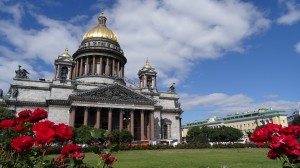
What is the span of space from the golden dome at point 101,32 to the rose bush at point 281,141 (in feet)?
212

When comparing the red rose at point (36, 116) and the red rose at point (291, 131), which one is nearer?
the red rose at point (291, 131)

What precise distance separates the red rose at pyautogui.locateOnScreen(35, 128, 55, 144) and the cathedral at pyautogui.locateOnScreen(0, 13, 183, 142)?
1735 inches

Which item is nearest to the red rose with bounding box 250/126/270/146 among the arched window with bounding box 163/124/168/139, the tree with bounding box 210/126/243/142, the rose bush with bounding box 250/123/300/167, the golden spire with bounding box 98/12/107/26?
the rose bush with bounding box 250/123/300/167

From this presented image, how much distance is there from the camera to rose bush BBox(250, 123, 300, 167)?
3588mm

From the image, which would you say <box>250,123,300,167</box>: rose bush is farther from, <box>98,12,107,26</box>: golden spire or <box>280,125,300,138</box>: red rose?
<box>98,12,107,26</box>: golden spire

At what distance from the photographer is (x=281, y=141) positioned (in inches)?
141

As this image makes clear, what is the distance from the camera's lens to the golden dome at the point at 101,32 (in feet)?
218

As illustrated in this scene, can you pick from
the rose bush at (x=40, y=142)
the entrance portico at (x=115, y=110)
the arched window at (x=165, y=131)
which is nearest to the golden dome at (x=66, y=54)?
the entrance portico at (x=115, y=110)

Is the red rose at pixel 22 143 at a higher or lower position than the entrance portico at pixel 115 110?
lower

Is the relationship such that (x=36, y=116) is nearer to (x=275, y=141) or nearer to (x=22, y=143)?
(x=22, y=143)

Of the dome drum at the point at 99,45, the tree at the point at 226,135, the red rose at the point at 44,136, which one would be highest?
the dome drum at the point at 99,45

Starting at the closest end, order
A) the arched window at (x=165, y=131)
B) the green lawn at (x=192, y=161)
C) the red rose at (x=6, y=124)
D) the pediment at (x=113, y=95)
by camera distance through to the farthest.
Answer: the red rose at (x=6, y=124), the green lawn at (x=192, y=161), the pediment at (x=113, y=95), the arched window at (x=165, y=131)

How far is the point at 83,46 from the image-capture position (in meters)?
65.1

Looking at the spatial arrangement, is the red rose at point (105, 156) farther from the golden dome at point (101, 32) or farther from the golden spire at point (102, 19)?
the golden spire at point (102, 19)
